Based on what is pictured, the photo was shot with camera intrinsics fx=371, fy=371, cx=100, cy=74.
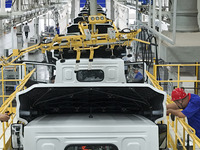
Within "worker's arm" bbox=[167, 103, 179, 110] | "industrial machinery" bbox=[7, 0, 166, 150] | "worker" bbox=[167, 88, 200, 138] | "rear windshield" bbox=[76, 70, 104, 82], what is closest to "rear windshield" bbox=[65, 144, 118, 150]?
"industrial machinery" bbox=[7, 0, 166, 150]

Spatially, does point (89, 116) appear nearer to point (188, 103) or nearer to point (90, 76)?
point (188, 103)

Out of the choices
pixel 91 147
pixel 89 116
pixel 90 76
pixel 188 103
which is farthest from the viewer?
pixel 90 76

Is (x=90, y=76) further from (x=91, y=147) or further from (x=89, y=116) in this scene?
(x=91, y=147)

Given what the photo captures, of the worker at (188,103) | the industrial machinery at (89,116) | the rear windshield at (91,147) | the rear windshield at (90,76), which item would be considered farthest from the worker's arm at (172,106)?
the rear windshield at (90,76)

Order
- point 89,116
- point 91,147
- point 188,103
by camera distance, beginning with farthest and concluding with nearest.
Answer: point 188,103 < point 89,116 < point 91,147

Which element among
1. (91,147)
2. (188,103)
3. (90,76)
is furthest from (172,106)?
(90,76)

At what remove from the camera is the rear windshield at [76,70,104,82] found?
7.45m

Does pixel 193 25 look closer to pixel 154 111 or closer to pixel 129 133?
pixel 154 111

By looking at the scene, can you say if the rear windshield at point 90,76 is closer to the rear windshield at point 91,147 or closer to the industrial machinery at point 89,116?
the industrial machinery at point 89,116

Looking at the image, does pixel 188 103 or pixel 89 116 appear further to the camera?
pixel 188 103

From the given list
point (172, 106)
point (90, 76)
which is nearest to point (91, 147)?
point (172, 106)

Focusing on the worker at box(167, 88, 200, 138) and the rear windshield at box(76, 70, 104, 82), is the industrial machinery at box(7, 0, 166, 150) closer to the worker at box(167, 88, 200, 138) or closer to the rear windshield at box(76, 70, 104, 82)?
the worker at box(167, 88, 200, 138)

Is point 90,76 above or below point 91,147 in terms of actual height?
above

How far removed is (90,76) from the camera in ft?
24.5
